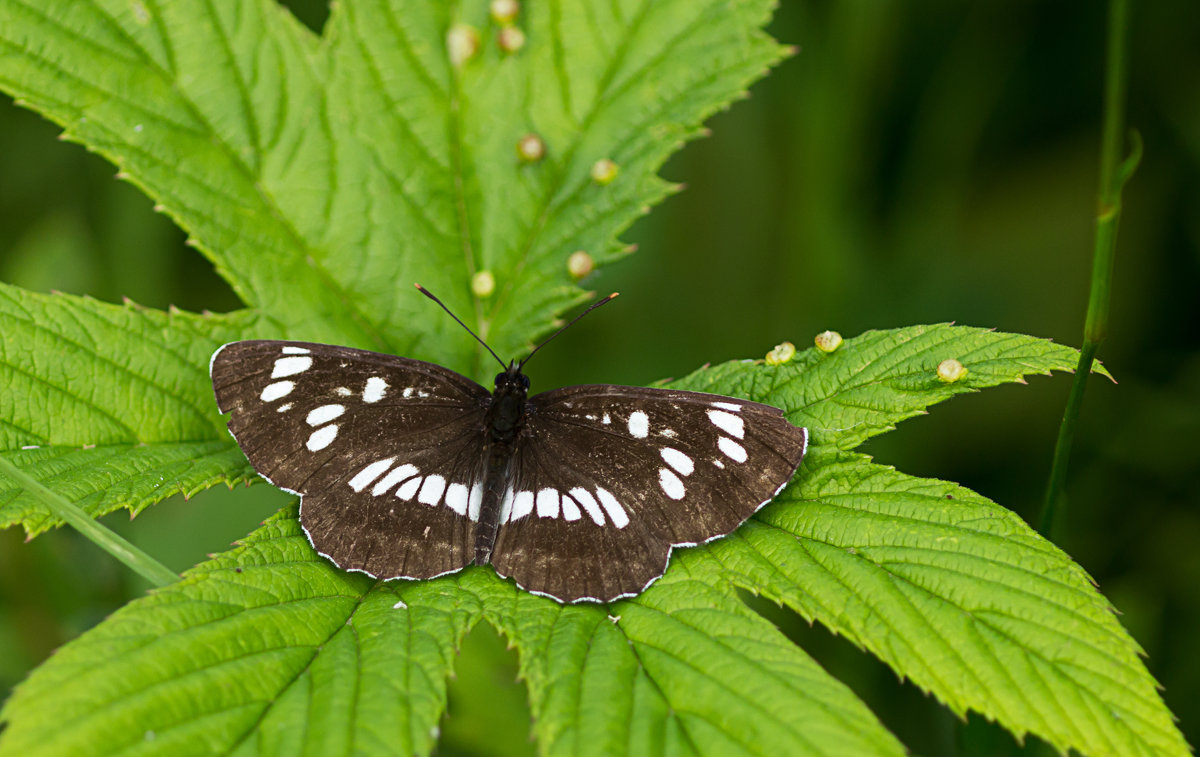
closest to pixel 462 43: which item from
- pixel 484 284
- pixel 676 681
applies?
pixel 484 284

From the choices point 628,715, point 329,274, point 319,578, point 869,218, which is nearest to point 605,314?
point 869,218

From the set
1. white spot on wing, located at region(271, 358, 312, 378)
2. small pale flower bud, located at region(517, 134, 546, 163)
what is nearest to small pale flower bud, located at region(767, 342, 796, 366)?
small pale flower bud, located at region(517, 134, 546, 163)

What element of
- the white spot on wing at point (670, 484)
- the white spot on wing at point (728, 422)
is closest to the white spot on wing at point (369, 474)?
the white spot on wing at point (670, 484)

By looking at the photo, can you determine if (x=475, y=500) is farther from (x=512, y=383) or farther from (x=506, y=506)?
(x=512, y=383)

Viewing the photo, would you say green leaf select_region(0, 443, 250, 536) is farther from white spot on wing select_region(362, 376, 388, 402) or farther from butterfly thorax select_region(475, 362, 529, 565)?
butterfly thorax select_region(475, 362, 529, 565)

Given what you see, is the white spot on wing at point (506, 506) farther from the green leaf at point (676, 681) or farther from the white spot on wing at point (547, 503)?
the green leaf at point (676, 681)
